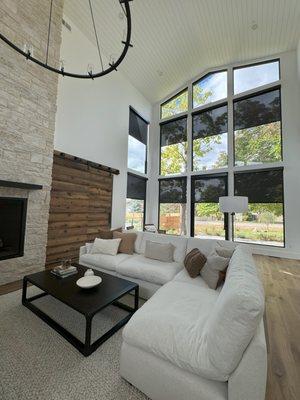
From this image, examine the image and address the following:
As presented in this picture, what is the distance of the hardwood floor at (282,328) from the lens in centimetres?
142

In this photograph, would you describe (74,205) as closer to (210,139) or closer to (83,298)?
(83,298)

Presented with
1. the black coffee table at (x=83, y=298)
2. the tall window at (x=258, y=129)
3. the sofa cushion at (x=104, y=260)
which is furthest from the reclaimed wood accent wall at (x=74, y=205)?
the tall window at (x=258, y=129)

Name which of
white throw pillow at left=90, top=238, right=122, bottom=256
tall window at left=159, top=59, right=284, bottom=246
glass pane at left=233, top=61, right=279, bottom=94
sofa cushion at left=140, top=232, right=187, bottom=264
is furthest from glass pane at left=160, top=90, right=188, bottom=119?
white throw pillow at left=90, top=238, right=122, bottom=256

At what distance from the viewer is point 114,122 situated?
545 cm

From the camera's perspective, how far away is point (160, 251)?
3062 millimetres

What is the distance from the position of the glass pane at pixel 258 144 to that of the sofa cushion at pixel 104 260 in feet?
14.9

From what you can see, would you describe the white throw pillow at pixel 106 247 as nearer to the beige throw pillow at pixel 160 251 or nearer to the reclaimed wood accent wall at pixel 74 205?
the beige throw pillow at pixel 160 251

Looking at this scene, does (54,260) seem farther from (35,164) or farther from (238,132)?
(238,132)

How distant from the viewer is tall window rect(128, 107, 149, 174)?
20.8 ft

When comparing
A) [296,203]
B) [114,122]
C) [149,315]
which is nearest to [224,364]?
[149,315]

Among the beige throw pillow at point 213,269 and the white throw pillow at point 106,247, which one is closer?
the beige throw pillow at point 213,269

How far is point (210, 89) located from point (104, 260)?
6.39m

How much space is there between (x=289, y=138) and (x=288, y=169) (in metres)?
0.83

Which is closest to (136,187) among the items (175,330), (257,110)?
(257,110)
